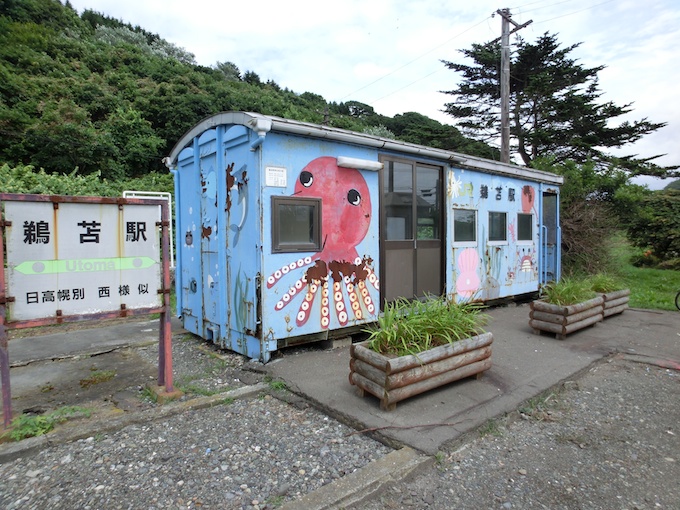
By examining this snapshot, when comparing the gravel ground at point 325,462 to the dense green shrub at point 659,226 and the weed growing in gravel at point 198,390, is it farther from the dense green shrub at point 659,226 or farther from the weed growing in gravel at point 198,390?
the dense green shrub at point 659,226

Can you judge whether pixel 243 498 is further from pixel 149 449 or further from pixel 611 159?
pixel 611 159

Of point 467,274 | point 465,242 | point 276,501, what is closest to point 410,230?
point 465,242

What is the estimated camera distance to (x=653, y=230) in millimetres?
14016

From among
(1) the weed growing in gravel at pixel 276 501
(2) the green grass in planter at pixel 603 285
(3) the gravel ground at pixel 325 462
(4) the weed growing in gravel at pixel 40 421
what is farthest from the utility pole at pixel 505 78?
(4) the weed growing in gravel at pixel 40 421

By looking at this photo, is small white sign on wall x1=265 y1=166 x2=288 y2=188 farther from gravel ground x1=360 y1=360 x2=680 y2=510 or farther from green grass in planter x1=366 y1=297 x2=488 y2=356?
gravel ground x1=360 y1=360 x2=680 y2=510

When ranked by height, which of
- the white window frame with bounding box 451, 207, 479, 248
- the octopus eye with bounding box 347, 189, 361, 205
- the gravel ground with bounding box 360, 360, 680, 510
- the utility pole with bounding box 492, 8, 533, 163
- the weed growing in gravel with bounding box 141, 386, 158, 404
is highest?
the utility pole with bounding box 492, 8, 533, 163

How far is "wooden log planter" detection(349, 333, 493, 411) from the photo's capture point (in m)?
3.46

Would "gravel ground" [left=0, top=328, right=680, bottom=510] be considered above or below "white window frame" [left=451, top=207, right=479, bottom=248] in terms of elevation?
below

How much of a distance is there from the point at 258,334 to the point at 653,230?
49.4 ft

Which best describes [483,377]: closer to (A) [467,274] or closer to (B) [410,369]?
(B) [410,369]

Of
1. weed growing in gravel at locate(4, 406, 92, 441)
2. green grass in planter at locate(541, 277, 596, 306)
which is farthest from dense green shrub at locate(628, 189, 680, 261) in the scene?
weed growing in gravel at locate(4, 406, 92, 441)

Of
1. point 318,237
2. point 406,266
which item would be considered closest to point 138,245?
point 318,237

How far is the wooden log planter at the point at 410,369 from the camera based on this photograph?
3459 millimetres

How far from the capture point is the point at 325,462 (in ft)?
9.36
